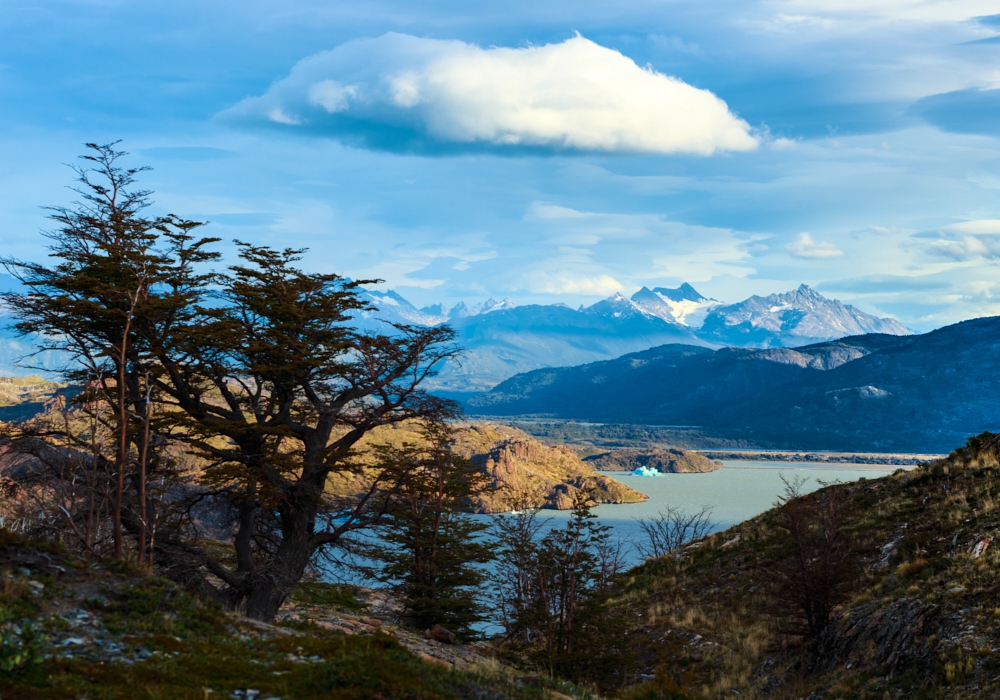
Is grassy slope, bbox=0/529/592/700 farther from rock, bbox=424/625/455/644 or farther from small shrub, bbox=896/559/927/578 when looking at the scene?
small shrub, bbox=896/559/927/578

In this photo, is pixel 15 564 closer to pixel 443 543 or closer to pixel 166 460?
pixel 166 460

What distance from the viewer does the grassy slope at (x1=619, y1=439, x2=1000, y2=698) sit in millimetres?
14180

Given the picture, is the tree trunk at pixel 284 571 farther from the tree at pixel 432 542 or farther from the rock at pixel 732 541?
the rock at pixel 732 541

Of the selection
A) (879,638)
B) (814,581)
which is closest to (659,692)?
(879,638)

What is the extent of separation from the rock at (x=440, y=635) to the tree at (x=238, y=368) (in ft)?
14.3

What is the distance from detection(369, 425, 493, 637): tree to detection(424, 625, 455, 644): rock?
923 millimetres

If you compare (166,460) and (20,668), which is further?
(166,460)

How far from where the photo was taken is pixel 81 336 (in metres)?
20.6

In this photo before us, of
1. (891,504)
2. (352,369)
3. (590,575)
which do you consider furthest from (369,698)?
(891,504)

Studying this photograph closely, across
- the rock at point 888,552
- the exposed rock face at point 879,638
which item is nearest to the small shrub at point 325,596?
the exposed rock face at point 879,638

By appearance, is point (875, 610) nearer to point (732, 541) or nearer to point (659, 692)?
point (659, 692)

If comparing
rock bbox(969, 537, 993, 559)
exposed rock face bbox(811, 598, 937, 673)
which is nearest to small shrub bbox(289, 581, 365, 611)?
exposed rock face bbox(811, 598, 937, 673)

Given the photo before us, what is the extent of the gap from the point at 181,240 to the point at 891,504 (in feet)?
89.0

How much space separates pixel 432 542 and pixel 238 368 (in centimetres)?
957
